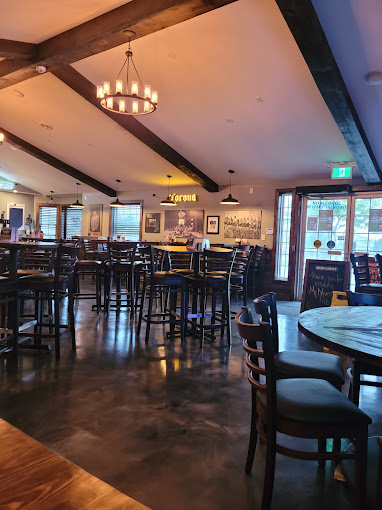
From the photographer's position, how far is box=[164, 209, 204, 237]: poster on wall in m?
10.7

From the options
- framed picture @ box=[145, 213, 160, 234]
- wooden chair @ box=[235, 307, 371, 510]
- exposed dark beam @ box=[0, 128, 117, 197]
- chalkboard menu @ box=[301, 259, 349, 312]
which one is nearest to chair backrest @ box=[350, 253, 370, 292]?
chalkboard menu @ box=[301, 259, 349, 312]

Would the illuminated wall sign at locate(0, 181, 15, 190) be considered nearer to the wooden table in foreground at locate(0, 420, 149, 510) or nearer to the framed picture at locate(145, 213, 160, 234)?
the framed picture at locate(145, 213, 160, 234)

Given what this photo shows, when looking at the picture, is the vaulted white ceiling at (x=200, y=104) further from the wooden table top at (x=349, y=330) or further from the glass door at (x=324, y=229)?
the wooden table top at (x=349, y=330)

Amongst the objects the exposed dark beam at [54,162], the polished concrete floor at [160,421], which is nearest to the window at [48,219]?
the exposed dark beam at [54,162]

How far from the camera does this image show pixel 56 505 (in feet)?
2.97

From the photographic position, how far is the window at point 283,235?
9008mm

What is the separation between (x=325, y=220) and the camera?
828cm

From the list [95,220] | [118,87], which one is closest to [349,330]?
[118,87]

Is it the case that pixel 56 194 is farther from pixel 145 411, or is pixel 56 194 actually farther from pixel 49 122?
pixel 145 411

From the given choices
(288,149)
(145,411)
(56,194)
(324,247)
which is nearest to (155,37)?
(288,149)

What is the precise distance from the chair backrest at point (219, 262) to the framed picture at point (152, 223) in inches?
286

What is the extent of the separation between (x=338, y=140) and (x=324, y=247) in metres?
2.44


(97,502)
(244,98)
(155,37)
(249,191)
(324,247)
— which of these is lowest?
(97,502)

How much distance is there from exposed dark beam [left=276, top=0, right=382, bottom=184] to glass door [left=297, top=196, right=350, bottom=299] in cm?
165
